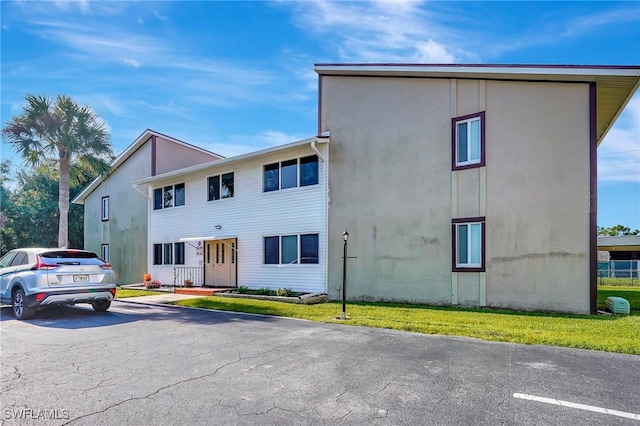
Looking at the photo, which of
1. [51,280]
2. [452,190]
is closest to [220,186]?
[51,280]

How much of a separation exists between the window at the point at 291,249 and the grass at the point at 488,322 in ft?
8.57

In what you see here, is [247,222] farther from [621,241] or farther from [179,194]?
[621,241]

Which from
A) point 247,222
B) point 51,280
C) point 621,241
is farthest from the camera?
point 621,241

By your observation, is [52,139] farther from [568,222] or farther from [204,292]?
[568,222]

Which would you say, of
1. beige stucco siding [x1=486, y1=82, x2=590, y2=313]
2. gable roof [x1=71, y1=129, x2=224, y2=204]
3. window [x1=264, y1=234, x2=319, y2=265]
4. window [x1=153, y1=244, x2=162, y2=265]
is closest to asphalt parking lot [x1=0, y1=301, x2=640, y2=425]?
beige stucco siding [x1=486, y1=82, x2=590, y2=313]

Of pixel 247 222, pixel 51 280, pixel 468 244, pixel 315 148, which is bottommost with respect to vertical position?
pixel 51 280

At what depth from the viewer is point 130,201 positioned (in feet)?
73.2

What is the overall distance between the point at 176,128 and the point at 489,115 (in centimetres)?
1785

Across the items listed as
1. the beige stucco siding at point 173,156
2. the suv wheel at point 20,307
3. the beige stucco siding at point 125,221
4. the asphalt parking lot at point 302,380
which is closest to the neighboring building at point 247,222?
the beige stucco siding at point 125,221

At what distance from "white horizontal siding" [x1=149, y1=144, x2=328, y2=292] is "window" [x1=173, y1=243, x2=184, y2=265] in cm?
34

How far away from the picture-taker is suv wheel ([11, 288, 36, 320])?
8.77 meters

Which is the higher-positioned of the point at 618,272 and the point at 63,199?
the point at 63,199

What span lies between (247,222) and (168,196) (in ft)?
21.2

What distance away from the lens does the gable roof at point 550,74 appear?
1002 centimetres
